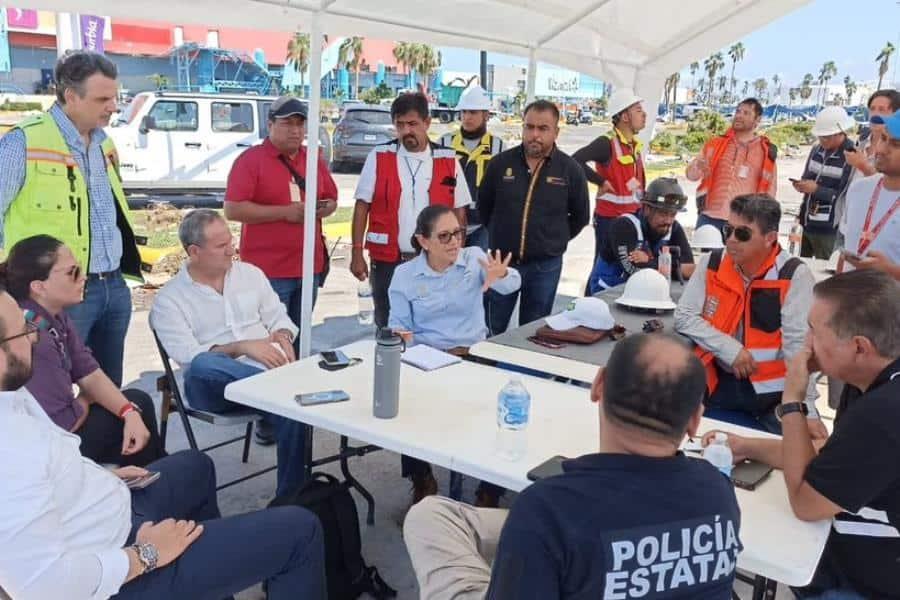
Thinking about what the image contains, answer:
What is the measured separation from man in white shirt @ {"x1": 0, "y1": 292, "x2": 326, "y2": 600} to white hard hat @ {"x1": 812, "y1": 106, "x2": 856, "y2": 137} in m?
5.13

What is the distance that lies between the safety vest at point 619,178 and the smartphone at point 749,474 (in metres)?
3.37

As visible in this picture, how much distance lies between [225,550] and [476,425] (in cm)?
77

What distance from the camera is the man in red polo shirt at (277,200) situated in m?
3.70

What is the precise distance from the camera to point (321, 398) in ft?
7.82

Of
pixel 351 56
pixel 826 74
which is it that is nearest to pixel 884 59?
pixel 826 74

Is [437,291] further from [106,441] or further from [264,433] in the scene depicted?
[106,441]

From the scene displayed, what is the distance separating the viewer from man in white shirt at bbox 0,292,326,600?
58.4 inches

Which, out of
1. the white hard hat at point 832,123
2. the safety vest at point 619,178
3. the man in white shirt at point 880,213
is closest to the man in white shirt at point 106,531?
the man in white shirt at point 880,213

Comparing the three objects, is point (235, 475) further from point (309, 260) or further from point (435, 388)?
point (435, 388)

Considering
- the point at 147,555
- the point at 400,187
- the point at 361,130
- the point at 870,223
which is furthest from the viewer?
A: the point at 361,130

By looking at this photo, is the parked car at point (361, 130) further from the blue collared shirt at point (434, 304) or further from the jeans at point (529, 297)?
the blue collared shirt at point (434, 304)

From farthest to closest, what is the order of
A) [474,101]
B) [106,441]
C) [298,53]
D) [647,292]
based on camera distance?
[298,53]
[474,101]
[647,292]
[106,441]

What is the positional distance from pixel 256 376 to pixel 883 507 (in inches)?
75.1

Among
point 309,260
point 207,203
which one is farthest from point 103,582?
point 207,203
